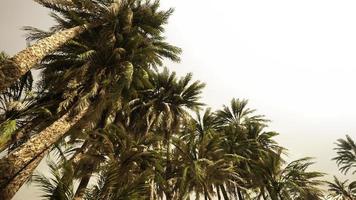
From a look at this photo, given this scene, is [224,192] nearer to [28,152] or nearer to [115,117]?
[115,117]

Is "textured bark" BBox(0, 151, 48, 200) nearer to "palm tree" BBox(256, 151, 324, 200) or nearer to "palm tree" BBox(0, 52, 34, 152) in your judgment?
"palm tree" BBox(0, 52, 34, 152)

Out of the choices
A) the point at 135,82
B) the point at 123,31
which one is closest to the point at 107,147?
the point at 135,82

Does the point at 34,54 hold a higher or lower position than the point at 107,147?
higher

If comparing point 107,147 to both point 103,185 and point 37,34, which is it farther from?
point 37,34

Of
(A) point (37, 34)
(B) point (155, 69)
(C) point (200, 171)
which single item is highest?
(B) point (155, 69)

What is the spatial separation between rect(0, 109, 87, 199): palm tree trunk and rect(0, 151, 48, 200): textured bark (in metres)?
0.05

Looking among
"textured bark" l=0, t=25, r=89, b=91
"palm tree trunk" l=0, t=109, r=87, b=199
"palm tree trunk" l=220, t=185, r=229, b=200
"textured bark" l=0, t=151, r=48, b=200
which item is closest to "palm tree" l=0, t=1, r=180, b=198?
"palm tree trunk" l=0, t=109, r=87, b=199

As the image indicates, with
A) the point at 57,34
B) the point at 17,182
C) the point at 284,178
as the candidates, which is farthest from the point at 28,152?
the point at 284,178

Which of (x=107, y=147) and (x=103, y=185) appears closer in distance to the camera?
(x=103, y=185)

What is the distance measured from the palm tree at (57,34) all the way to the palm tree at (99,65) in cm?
31

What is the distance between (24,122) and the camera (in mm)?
14719

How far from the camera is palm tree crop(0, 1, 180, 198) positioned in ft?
49.9

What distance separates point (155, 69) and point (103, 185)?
509 inches

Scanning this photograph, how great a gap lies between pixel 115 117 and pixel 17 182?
10309mm
